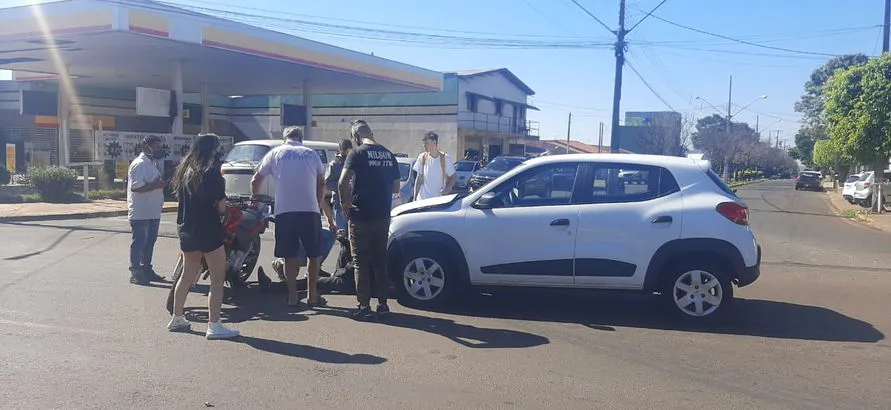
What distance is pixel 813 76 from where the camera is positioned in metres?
66.1

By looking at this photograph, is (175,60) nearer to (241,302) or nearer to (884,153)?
(241,302)

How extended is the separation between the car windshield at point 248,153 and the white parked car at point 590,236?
362 inches

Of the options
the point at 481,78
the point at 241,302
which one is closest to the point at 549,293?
the point at 241,302

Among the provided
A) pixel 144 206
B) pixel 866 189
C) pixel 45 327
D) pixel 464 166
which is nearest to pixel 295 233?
pixel 45 327

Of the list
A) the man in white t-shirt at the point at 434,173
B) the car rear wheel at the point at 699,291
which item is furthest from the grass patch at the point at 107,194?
the car rear wheel at the point at 699,291

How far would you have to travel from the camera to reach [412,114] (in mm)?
45438

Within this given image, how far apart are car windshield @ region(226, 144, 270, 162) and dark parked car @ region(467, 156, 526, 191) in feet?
28.1

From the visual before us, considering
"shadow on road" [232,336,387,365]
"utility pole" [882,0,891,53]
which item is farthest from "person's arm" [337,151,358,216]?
"utility pole" [882,0,891,53]

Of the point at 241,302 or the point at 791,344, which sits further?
the point at 241,302

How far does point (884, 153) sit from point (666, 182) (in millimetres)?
19368

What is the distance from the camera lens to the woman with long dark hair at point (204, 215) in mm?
6133

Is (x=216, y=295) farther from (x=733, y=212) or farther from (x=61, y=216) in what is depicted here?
(x=61, y=216)

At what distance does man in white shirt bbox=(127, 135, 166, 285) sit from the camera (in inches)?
333

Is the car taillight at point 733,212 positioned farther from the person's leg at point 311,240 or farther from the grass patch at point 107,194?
the grass patch at point 107,194
